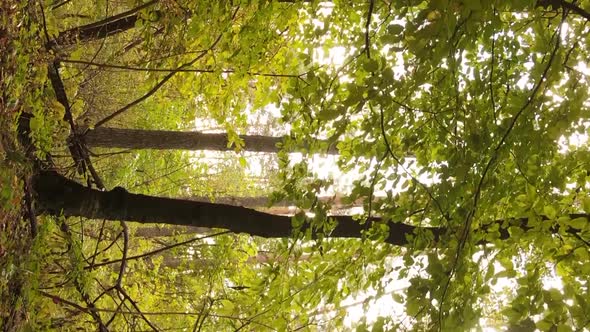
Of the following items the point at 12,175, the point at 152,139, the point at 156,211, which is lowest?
the point at 12,175

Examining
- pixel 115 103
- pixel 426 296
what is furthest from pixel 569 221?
pixel 115 103

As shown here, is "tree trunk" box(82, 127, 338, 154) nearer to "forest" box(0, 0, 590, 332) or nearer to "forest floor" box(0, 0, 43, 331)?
"forest" box(0, 0, 590, 332)

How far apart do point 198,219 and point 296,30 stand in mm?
1519

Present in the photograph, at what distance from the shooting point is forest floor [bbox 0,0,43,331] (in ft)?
6.25

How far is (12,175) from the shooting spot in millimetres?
1894

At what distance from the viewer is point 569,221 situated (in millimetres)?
1922

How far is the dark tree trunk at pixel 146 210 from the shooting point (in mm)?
2375

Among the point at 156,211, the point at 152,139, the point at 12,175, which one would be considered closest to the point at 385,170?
the point at 156,211

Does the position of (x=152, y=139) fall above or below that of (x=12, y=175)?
above

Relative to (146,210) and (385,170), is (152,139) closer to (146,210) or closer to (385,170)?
(146,210)

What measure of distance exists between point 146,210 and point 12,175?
0.65 m

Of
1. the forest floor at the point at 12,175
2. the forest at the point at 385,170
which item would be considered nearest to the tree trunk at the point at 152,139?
the forest at the point at 385,170

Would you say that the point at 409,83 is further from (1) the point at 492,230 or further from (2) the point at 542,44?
(1) the point at 492,230

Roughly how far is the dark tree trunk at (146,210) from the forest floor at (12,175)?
25 cm
